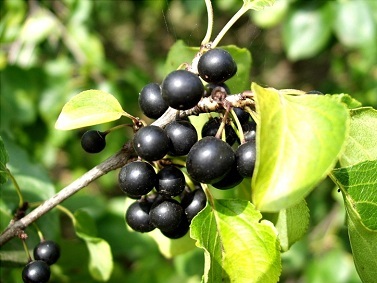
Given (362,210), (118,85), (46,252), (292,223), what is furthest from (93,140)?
(118,85)

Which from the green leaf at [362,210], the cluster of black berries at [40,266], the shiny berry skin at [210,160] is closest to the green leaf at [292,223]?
the green leaf at [362,210]

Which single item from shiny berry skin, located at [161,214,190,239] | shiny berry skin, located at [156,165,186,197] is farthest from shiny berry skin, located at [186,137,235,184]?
shiny berry skin, located at [161,214,190,239]

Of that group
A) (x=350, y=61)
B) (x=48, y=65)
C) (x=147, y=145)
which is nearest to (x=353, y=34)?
(x=350, y=61)

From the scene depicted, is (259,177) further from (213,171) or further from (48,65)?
(48,65)

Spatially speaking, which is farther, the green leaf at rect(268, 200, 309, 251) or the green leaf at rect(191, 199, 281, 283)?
the green leaf at rect(268, 200, 309, 251)

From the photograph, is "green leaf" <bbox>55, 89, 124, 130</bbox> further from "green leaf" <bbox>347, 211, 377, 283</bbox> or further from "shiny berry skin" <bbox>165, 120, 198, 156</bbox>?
"green leaf" <bbox>347, 211, 377, 283</bbox>

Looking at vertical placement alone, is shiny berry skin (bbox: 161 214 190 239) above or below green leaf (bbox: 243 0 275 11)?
below
